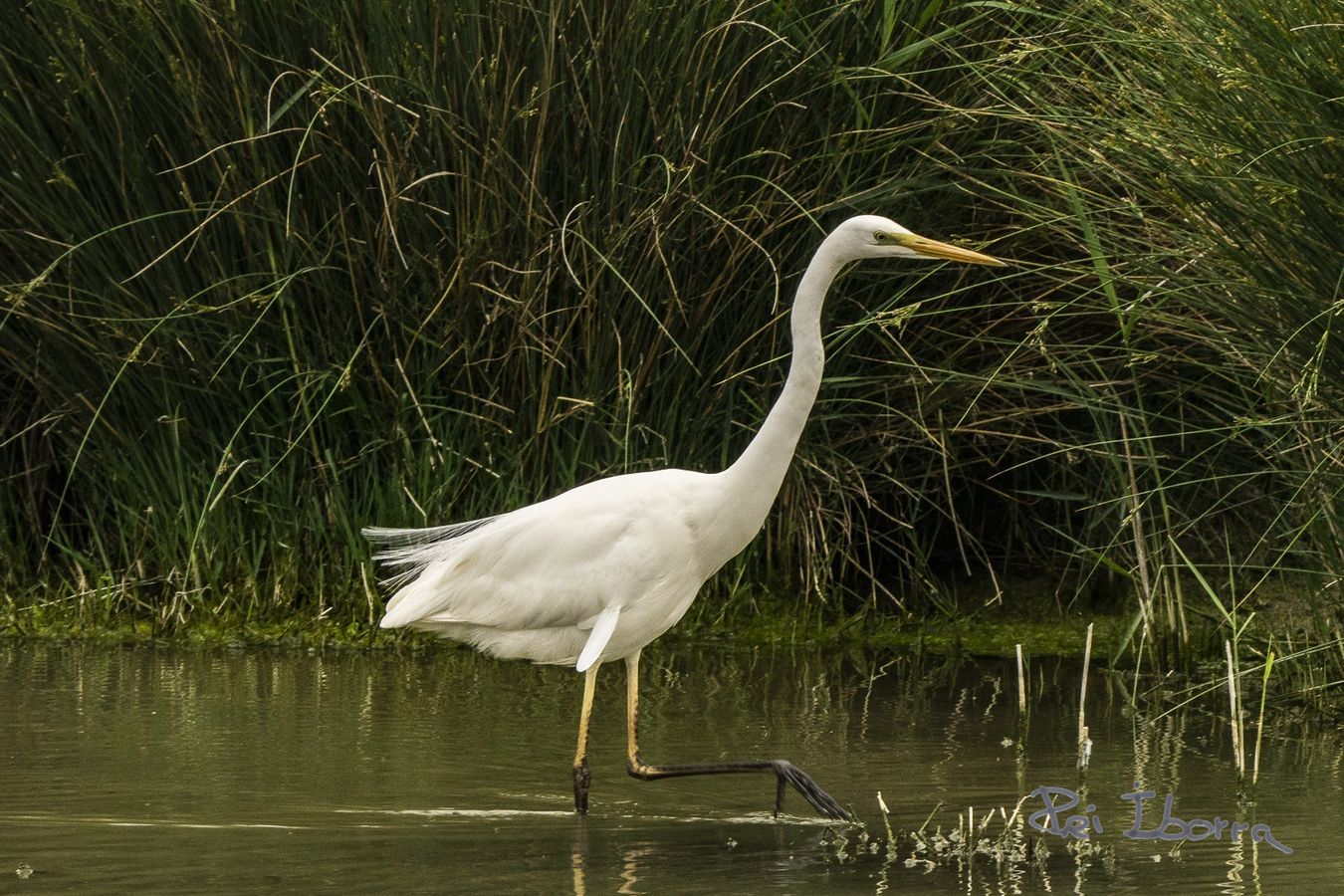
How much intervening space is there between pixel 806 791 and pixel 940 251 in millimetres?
1430

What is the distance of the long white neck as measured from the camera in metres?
4.86

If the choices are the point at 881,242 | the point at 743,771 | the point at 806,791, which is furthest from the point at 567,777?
the point at 881,242

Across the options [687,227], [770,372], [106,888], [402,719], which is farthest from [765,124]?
[106,888]

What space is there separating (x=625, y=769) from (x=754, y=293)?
2097 mm

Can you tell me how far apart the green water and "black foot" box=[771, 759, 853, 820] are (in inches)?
2.0

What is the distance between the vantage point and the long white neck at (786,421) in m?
4.86

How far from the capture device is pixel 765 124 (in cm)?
646

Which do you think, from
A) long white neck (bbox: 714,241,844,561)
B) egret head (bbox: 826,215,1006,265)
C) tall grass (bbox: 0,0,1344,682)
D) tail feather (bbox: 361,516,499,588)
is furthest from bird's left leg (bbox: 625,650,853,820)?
tall grass (bbox: 0,0,1344,682)

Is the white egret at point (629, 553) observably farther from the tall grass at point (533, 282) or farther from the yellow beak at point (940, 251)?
the tall grass at point (533, 282)

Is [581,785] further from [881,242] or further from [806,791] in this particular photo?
[881,242]

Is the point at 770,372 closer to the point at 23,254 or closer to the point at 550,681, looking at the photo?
the point at 550,681

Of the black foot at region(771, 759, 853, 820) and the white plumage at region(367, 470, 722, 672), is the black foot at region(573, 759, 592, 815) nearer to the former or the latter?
the white plumage at region(367, 470, 722, 672)

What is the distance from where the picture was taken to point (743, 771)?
4793mm

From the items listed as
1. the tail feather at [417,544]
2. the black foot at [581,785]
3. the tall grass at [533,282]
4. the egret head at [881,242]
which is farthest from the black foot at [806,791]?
the tall grass at [533,282]
